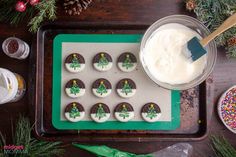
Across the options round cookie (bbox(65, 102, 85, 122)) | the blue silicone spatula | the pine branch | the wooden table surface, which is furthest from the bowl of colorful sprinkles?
the pine branch

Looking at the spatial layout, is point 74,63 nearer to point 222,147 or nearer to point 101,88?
point 101,88

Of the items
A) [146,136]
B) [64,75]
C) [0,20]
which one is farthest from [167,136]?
[0,20]

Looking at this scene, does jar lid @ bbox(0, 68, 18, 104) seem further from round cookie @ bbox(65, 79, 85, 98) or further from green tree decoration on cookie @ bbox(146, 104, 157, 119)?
green tree decoration on cookie @ bbox(146, 104, 157, 119)

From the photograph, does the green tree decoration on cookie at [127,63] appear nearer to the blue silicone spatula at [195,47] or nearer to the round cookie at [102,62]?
the round cookie at [102,62]

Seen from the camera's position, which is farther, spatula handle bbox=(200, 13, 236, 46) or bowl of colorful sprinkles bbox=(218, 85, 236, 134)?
bowl of colorful sprinkles bbox=(218, 85, 236, 134)

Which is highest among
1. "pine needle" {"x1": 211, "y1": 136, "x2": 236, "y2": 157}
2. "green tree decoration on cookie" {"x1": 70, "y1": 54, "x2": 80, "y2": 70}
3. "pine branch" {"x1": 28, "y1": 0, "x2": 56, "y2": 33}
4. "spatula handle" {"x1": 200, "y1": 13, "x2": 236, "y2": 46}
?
"pine branch" {"x1": 28, "y1": 0, "x2": 56, "y2": 33}

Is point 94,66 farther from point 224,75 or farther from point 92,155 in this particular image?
point 224,75
